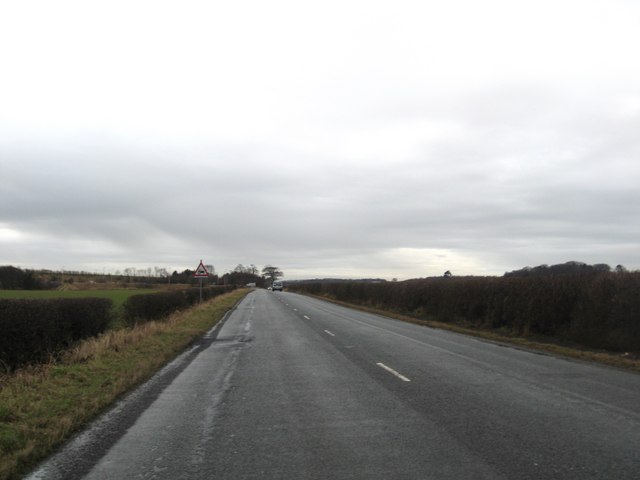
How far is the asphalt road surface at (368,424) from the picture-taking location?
5207 mm

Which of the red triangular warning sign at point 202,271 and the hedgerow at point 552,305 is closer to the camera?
the hedgerow at point 552,305

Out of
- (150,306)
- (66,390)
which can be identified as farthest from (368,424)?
(150,306)

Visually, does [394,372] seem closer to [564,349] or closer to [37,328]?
[564,349]

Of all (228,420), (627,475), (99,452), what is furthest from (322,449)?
(627,475)

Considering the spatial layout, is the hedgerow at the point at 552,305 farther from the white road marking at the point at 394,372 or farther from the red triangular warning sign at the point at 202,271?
the red triangular warning sign at the point at 202,271

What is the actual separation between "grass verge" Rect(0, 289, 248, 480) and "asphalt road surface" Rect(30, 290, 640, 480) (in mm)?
295

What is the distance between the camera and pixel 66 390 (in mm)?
9141

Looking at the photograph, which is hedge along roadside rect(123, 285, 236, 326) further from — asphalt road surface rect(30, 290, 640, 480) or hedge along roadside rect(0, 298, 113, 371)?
asphalt road surface rect(30, 290, 640, 480)

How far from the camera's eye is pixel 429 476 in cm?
491

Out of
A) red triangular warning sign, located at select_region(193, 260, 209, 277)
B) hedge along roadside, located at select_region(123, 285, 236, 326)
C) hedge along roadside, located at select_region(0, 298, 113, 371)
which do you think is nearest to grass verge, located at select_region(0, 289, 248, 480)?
hedge along roadside, located at select_region(0, 298, 113, 371)

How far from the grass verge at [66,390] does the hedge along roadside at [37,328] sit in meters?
0.92

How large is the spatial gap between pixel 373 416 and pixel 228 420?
1900 mm

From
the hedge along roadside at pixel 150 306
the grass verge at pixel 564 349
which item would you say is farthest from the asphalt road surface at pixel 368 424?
the hedge along roadside at pixel 150 306

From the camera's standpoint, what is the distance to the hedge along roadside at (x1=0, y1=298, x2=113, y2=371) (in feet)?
Result: 40.9
